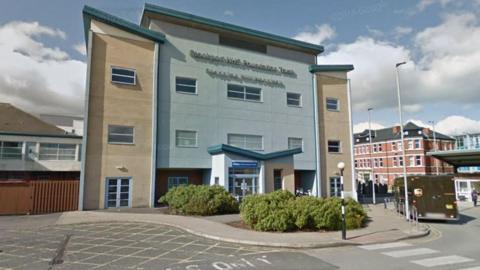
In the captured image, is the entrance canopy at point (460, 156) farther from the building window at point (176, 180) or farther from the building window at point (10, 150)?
the building window at point (10, 150)

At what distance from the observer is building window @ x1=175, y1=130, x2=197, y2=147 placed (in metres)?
22.4

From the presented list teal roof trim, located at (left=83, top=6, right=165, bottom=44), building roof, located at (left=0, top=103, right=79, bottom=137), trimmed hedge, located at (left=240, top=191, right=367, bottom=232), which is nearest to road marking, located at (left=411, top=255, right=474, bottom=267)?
trimmed hedge, located at (left=240, top=191, right=367, bottom=232)

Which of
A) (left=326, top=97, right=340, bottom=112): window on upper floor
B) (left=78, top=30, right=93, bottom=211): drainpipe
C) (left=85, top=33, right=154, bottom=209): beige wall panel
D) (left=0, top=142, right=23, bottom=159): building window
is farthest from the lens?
(left=326, top=97, right=340, bottom=112): window on upper floor

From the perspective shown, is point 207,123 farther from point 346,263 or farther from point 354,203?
point 346,263

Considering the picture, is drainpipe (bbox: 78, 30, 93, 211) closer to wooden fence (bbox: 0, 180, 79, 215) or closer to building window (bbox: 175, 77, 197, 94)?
wooden fence (bbox: 0, 180, 79, 215)

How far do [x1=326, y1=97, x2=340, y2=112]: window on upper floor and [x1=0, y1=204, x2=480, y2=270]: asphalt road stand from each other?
18.8 meters

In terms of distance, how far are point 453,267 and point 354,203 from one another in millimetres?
6497

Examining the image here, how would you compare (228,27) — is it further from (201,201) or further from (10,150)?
(10,150)

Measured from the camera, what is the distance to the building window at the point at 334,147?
1146 inches

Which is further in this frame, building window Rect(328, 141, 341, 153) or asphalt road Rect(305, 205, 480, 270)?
building window Rect(328, 141, 341, 153)

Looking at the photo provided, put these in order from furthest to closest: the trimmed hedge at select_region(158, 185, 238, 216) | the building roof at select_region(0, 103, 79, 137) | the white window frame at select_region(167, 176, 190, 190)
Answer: the building roof at select_region(0, 103, 79, 137)
the white window frame at select_region(167, 176, 190, 190)
the trimmed hedge at select_region(158, 185, 238, 216)

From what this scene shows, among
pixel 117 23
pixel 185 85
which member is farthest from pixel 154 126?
pixel 117 23

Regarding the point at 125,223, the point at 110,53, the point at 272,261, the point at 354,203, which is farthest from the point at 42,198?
the point at 354,203

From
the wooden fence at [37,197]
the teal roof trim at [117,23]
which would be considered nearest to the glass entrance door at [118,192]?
the wooden fence at [37,197]
